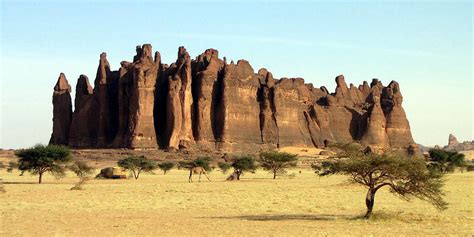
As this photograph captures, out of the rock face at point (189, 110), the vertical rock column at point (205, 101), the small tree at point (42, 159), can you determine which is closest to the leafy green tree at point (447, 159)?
the rock face at point (189, 110)

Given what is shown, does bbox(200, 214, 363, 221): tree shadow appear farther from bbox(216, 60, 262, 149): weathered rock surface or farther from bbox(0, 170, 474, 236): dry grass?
bbox(216, 60, 262, 149): weathered rock surface

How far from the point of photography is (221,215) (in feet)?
83.2

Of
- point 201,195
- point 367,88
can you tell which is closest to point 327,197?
point 201,195

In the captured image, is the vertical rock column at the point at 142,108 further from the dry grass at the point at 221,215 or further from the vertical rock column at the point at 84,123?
the dry grass at the point at 221,215

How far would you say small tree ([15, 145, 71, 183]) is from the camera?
5156 centimetres

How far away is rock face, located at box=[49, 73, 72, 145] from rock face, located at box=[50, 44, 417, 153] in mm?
192

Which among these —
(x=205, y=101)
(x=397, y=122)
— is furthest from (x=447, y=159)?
(x=397, y=122)

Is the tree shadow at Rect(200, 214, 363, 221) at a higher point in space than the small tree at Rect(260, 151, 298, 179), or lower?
lower

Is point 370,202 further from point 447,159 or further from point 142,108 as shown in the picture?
point 142,108

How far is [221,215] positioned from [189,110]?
299 ft

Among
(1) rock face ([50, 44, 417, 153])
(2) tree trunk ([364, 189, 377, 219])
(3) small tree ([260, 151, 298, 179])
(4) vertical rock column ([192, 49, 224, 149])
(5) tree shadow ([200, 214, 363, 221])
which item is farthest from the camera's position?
(4) vertical rock column ([192, 49, 224, 149])

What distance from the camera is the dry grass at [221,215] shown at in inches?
789

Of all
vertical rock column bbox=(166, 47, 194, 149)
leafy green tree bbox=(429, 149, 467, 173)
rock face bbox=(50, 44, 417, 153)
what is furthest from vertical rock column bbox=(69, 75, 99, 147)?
leafy green tree bbox=(429, 149, 467, 173)

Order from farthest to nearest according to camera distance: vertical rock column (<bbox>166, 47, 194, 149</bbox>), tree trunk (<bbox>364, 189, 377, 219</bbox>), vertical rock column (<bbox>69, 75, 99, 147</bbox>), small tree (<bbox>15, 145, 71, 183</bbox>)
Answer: vertical rock column (<bbox>69, 75, 99, 147</bbox>)
vertical rock column (<bbox>166, 47, 194, 149</bbox>)
small tree (<bbox>15, 145, 71, 183</bbox>)
tree trunk (<bbox>364, 189, 377, 219</bbox>)
